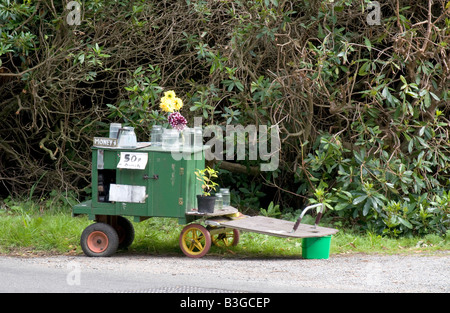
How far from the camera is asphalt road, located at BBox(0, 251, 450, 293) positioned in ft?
18.7

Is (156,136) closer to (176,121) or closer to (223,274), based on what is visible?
(176,121)

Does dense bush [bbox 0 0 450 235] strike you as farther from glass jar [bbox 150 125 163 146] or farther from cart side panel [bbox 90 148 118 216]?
cart side panel [bbox 90 148 118 216]

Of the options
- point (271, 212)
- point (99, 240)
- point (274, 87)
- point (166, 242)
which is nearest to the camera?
point (99, 240)

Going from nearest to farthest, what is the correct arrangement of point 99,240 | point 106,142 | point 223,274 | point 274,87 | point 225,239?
point 223,274 → point 106,142 → point 99,240 → point 225,239 → point 274,87

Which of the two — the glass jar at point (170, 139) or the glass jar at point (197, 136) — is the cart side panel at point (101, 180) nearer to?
the glass jar at point (170, 139)

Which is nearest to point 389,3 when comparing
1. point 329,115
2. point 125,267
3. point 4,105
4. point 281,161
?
point 329,115

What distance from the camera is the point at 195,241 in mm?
7145

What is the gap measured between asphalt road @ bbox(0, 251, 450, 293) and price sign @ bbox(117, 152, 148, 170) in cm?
99

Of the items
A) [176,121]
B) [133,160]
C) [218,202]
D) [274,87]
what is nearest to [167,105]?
[176,121]

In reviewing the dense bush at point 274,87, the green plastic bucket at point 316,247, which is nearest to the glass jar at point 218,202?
the green plastic bucket at point 316,247

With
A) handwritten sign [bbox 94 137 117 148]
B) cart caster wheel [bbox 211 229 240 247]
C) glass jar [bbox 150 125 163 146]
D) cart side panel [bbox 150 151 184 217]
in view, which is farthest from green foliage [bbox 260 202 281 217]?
handwritten sign [bbox 94 137 117 148]

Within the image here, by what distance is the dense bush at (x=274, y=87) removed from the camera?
8516 mm

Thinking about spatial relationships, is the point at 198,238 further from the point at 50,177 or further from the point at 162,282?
the point at 50,177

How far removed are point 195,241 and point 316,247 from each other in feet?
4.24
